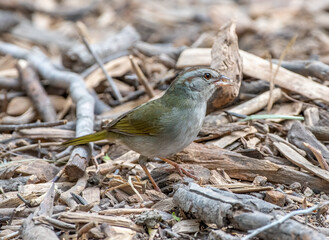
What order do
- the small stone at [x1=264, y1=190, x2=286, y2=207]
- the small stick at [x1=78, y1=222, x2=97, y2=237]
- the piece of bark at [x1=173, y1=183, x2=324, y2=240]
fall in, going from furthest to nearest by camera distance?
the small stone at [x1=264, y1=190, x2=286, y2=207] → the small stick at [x1=78, y1=222, x2=97, y2=237] → the piece of bark at [x1=173, y1=183, x2=324, y2=240]

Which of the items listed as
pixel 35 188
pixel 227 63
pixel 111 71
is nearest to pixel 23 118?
pixel 111 71

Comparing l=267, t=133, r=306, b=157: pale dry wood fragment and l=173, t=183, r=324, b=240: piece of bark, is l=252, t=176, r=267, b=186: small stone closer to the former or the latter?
l=267, t=133, r=306, b=157: pale dry wood fragment

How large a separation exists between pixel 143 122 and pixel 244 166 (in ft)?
3.71

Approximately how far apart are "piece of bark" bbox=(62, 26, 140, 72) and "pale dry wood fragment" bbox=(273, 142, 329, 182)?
3.33m

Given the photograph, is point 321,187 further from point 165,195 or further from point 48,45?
point 48,45

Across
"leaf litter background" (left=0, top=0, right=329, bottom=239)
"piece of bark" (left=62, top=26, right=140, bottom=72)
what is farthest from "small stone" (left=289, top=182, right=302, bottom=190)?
"piece of bark" (left=62, top=26, right=140, bottom=72)

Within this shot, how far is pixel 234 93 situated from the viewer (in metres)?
5.09

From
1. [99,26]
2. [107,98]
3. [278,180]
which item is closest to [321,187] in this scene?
[278,180]

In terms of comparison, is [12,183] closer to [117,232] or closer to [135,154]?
[135,154]

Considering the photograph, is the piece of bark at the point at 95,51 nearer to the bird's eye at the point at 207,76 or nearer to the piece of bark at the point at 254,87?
the piece of bark at the point at 254,87

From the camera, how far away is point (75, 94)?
5.92 metres

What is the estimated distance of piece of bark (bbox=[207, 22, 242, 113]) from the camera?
5.11 m

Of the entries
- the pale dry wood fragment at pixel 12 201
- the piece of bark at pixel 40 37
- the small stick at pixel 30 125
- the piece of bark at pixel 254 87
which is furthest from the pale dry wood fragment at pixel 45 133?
the piece of bark at pixel 40 37

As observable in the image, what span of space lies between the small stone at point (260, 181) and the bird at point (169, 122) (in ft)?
1.91
